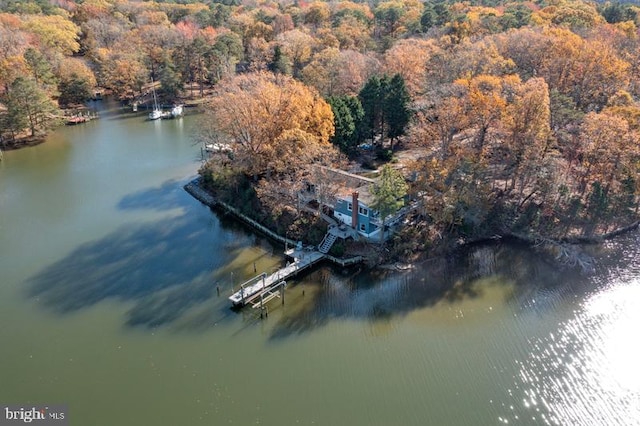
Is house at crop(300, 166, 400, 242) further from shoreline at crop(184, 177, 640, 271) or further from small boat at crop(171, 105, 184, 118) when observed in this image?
small boat at crop(171, 105, 184, 118)

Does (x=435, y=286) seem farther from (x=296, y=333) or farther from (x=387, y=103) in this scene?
(x=387, y=103)

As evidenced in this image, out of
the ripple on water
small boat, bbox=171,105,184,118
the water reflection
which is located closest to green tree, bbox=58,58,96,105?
small boat, bbox=171,105,184,118

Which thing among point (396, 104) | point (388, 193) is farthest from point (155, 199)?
point (396, 104)

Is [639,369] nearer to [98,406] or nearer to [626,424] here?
[626,424]

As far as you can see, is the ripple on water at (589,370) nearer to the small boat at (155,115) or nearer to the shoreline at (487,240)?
the shoreline at (487,240)

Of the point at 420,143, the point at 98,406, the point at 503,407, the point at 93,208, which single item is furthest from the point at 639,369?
the point at 93,208

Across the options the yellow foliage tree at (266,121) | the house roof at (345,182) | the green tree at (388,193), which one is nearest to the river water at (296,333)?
the green tree at (388,193)
